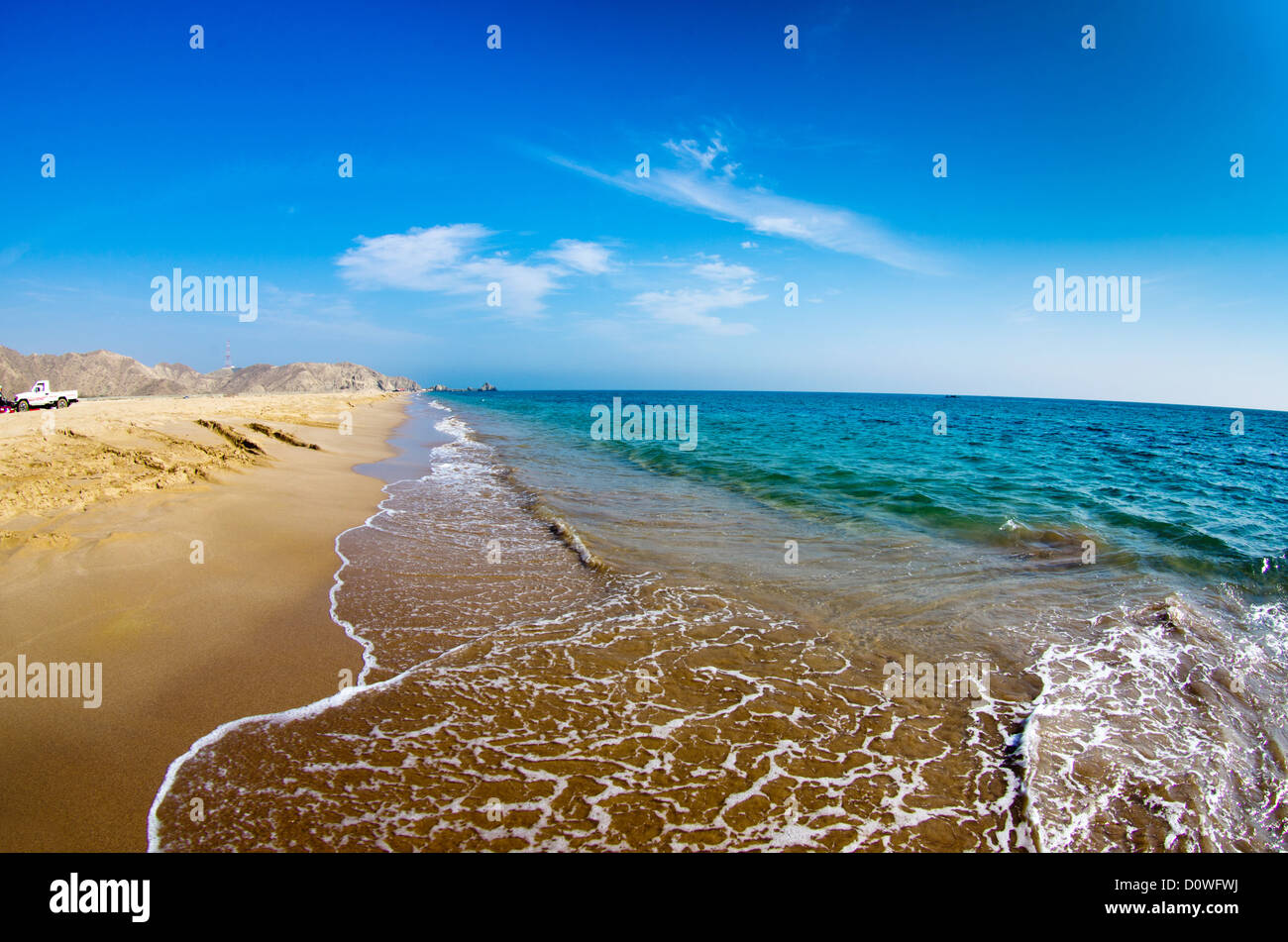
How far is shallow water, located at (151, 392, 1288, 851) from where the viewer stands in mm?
4000

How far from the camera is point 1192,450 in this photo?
3497 centimetres

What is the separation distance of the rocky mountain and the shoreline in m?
56.1

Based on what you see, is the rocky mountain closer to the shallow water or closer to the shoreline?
the shoreline

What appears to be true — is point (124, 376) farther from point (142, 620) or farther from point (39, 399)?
point (142, 620)

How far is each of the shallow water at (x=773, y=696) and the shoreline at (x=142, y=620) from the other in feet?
1.49

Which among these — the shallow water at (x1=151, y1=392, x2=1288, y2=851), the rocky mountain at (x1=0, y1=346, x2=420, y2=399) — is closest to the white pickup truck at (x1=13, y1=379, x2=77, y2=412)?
the rocky mountain at (x1=0, y1=346, x2=420, y2=399)

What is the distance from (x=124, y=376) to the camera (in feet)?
288

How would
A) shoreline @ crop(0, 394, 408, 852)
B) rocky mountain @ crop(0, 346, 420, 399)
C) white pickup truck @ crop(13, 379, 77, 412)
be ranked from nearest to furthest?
1. shoreline @ crop(0, 394, 408, 852)
2. white pickup truck @ crop(13, 379, 77, 412)
3. rocky mountain @ crop(0, 346, 420, 399)

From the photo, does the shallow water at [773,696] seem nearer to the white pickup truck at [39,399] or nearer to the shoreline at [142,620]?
the shoreline at [142,620]
